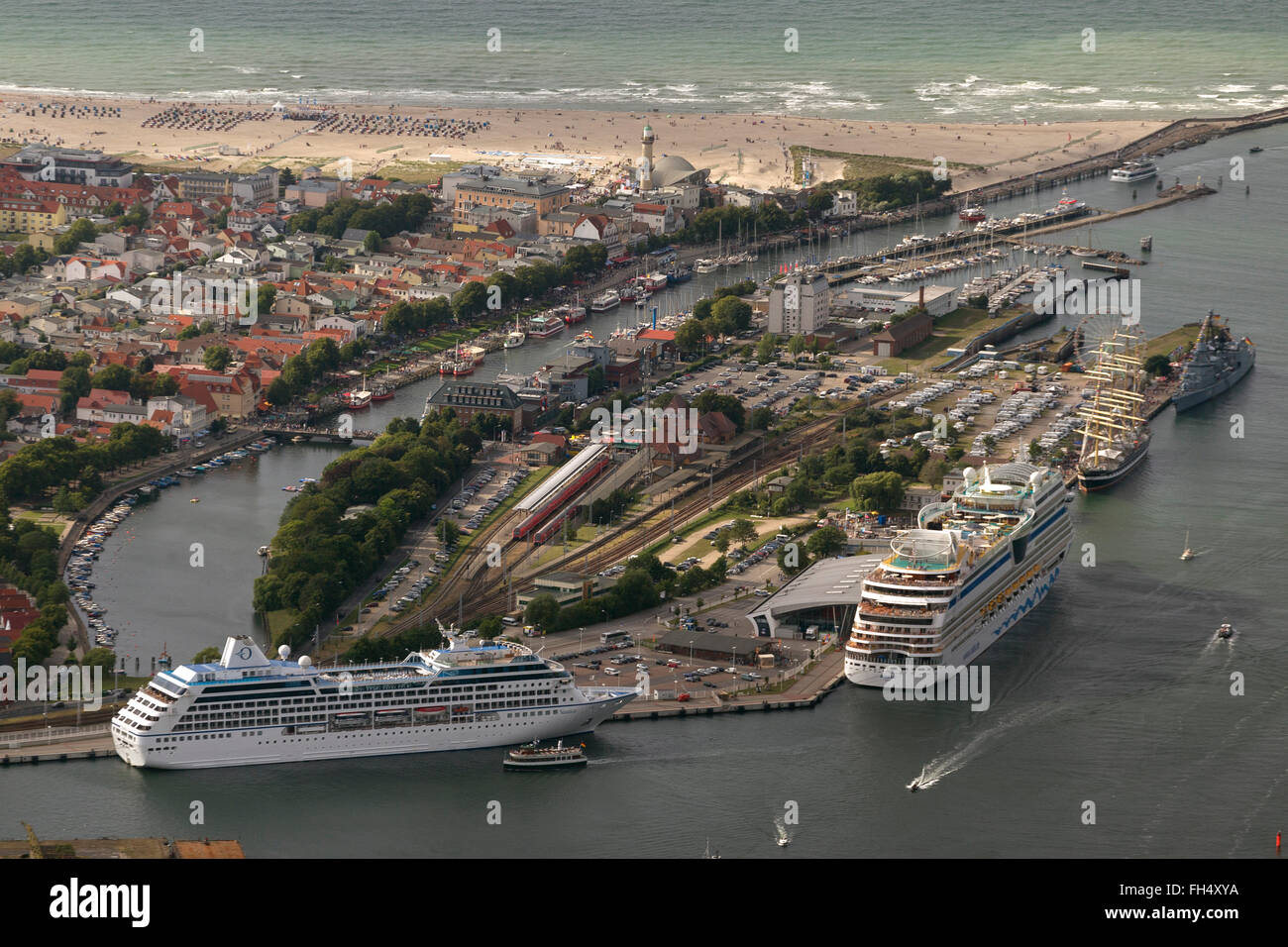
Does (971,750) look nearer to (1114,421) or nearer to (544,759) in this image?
(544,759)

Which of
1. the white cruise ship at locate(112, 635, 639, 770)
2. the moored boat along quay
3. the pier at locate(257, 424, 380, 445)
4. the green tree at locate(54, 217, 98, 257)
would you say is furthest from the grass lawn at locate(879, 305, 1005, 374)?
the white cruise ship at locate(112, 635, 639, 770)

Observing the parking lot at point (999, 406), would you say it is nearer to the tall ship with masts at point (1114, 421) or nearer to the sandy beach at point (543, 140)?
the tall ship with masts at point (1114, 421)

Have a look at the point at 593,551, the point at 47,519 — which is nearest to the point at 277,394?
the point at 47,519

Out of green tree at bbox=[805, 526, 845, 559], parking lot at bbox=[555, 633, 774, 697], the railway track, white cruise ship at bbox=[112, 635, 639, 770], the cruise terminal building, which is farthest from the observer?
green tree at bbox=[805, 526, 845, 559]

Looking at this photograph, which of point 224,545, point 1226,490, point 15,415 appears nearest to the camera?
point 224,545

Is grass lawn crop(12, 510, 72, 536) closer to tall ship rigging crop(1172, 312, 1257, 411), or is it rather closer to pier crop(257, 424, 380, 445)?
pier crop(257, 424, 380, 445)

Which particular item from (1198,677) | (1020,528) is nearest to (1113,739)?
(1198,677)

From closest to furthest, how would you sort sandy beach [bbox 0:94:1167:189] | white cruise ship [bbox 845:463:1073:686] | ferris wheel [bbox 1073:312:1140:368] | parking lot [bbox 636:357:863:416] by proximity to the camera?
white cruise ship [bbox 845:463:1073:686] < parking lot [bbox 636:357:863:416] < ferris wheel [bbox 1073:312:1140:368] < sandy beach [bbox 0:94:1167:189]

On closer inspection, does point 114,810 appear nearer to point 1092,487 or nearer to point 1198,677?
point 1198,677
